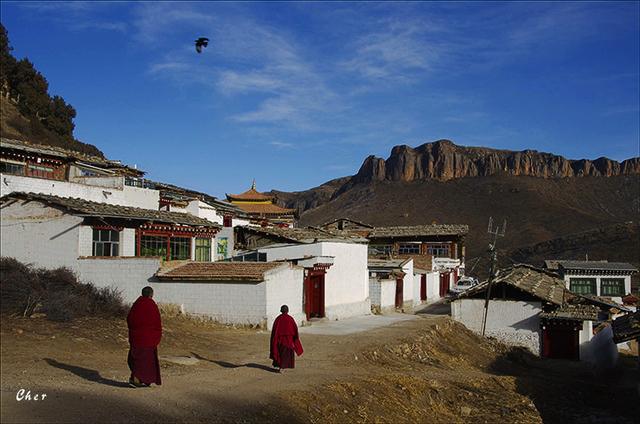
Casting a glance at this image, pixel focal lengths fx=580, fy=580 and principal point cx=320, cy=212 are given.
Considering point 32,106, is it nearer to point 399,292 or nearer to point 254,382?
point 399,292

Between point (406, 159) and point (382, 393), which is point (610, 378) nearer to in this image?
point (382, 393)

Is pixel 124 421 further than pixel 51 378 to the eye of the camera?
No

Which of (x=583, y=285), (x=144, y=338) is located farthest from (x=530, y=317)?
(x=144, y=338)

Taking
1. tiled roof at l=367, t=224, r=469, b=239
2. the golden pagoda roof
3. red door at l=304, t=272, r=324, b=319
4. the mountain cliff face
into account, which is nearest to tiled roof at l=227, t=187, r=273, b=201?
the golden pagoda roof

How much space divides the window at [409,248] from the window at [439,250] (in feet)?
3.99

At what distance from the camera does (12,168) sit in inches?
1068

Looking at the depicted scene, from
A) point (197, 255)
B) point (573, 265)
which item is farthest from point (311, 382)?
point (573, 265)

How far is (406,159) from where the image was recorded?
152 m

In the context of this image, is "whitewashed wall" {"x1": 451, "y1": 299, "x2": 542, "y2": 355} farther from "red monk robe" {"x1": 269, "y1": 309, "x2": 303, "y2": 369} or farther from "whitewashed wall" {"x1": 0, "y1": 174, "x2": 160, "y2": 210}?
"red monk robe" {"x1": 269, "y1": 309, "x2": 303, "y2": 369}

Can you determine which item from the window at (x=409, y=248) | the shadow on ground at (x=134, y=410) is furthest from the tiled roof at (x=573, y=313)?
the window at (x=409, y=248)

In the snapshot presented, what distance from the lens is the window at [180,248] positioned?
87.5 feet

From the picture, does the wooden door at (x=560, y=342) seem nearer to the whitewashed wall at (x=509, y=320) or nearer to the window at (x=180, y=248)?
the whitewashed wall at (x=509, y=320)

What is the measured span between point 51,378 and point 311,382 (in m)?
5.24

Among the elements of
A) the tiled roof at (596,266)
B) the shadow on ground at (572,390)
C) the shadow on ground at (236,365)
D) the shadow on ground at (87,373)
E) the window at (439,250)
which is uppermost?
the window at (439,250)
